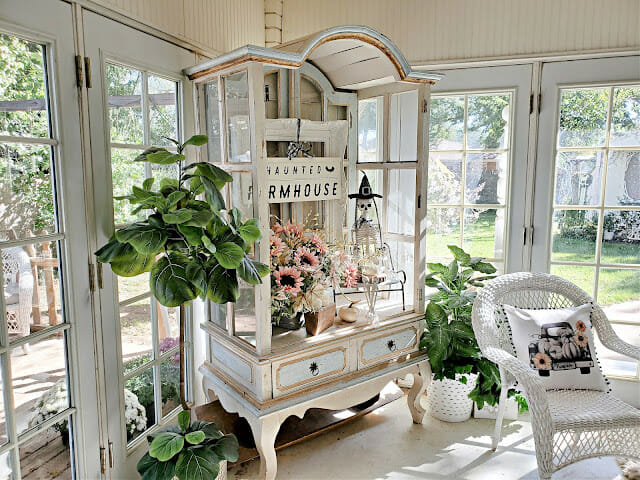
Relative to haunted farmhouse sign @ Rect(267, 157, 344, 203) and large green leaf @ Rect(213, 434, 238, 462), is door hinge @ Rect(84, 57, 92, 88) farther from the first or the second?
large green leaf @ Rect(213, 434, 238, 462)

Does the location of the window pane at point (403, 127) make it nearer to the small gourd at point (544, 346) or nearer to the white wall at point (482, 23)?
the white wall at point (482, 23)

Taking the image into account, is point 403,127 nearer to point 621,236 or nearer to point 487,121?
point 487,121

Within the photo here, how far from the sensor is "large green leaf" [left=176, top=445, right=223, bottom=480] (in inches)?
65.4

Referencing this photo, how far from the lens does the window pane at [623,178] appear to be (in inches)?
106

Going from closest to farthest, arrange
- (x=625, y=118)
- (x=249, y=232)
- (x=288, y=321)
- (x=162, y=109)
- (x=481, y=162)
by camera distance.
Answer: (x=249, y=232) → (x=162, y=109) → (x=288, y=321) → (x=625, y=118) → (x=481, y=162)

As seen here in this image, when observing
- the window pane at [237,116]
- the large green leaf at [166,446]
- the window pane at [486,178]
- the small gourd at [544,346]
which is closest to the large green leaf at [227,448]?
the large green leaf at [166,446]

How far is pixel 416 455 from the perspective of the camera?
244cm

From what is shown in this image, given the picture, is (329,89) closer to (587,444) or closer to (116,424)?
(116,424)

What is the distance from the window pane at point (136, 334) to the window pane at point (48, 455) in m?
0.35

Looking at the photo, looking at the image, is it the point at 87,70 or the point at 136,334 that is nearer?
the point at 87,70

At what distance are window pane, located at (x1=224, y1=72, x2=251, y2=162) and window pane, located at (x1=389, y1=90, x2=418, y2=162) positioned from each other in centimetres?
110

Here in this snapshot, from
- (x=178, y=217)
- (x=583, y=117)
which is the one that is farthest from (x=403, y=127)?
(x=178, y=217)

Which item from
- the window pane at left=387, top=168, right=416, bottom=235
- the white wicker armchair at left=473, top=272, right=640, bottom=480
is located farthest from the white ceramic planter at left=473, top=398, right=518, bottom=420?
the window pane at left=387, top=168, right=416, bottom=235

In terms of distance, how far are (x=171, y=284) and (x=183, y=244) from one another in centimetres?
17
